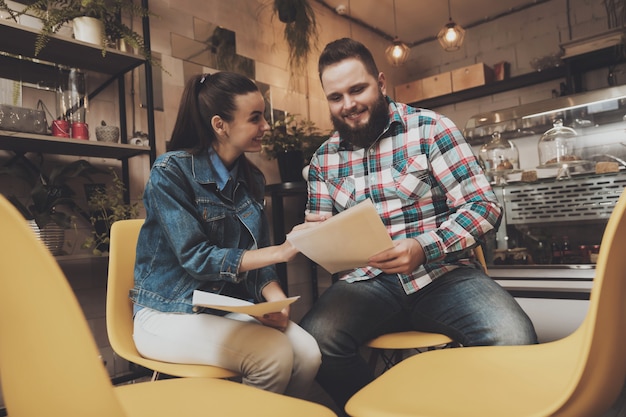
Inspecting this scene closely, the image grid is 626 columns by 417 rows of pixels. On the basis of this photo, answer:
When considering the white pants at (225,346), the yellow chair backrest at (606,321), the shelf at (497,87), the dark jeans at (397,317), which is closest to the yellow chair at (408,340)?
the dark jeans at (397,317)


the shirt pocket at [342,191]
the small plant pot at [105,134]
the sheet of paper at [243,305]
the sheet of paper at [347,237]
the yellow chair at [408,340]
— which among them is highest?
the small plant pot at [105,134]

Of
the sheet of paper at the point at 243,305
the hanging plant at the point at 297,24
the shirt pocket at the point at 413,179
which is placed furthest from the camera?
the hanging plant at the point at 297,24

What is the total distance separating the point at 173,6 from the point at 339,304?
2348 mm

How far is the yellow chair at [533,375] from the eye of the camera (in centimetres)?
64

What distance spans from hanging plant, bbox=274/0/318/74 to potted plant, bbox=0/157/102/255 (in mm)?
1795

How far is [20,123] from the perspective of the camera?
1.86m

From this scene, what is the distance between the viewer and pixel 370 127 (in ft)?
5.56

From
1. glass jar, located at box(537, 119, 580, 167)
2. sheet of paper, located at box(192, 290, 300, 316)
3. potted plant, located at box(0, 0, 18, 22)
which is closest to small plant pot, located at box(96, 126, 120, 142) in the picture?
potted plant, located at box(0, 0, 18, 22)

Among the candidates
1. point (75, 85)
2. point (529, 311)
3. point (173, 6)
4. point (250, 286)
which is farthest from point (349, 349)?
point (173, 6)

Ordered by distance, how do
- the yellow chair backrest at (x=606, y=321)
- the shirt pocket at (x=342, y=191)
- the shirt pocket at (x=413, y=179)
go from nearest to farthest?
the yellow chair backrest at (x=606, y=321) < the shirt pocket at (x=413, y=179) < the shirt pocket at (x=342, y=191)

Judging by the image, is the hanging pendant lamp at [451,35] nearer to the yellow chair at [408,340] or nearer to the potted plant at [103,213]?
the potted plant at [103,213]

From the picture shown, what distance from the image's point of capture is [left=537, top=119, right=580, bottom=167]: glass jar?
79.1 inches

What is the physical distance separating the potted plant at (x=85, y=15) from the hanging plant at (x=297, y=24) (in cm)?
125

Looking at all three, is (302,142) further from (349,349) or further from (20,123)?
(349,349)
